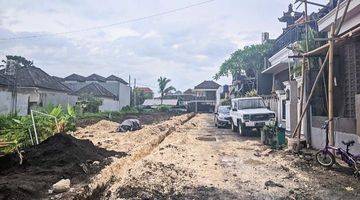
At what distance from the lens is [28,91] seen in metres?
35.8

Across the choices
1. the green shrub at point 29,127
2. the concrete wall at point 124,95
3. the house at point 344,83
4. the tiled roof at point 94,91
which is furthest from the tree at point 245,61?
the green shrub at point 29,127

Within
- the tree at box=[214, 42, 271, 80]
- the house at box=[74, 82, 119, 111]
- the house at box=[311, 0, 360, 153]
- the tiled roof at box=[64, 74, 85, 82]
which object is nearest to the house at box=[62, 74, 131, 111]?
the tiled roof at box=[64, 74, 85, 82]

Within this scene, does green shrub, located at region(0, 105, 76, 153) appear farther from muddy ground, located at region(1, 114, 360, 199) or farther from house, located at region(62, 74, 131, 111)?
house, located at region(62, 74, 131, 111)

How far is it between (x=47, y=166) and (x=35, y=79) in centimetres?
3111

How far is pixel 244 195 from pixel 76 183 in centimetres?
362

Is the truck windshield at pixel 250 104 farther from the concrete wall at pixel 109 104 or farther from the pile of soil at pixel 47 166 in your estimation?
the concrete wall at pixel 109 104

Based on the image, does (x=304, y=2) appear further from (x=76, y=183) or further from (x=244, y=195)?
(x=76, y=183)

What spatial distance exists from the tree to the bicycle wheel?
45110 mm

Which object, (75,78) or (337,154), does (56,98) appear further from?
(75,78)

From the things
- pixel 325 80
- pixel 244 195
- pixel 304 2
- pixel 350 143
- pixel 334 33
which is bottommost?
pixel 244 195

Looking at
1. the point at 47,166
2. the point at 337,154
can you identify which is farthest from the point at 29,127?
the point at 337,154

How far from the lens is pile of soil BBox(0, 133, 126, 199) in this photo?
23.0 feet

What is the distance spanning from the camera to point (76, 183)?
26.1 ft

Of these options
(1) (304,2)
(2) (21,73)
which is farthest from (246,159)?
(2) (21,73)
